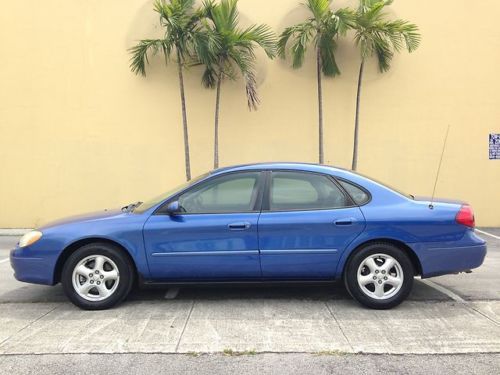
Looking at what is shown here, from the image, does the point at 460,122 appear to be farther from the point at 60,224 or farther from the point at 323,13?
the point at 60,224

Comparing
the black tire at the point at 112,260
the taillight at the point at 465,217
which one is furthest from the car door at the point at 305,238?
the black tire at the point at 112,260

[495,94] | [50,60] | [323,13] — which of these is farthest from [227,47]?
[495,94]

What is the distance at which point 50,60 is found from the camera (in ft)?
36.2

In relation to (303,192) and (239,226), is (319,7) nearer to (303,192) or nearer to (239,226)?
(303,192)

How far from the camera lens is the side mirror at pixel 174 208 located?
4.70m

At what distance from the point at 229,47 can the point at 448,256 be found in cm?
655

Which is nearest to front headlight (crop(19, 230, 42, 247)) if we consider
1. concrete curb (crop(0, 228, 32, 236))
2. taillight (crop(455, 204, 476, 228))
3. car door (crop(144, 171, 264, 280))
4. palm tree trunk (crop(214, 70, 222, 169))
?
car door (crop(144, 171, 264, 280))

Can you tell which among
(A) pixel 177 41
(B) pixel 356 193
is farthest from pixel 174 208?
(A) pixel 177 41

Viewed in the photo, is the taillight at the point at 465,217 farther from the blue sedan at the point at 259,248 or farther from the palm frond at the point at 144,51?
the palm frond at the point at 144,51

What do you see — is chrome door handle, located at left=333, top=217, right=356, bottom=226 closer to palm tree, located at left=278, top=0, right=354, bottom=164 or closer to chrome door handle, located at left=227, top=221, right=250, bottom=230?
chrome door handle, located at left=227, top=221, right=250, bottom=230

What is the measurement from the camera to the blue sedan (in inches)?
185

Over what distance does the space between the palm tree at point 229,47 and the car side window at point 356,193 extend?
5.57 metres

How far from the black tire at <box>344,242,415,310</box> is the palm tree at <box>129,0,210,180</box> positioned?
21.1 ft

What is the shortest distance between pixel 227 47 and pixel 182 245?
6.08m
